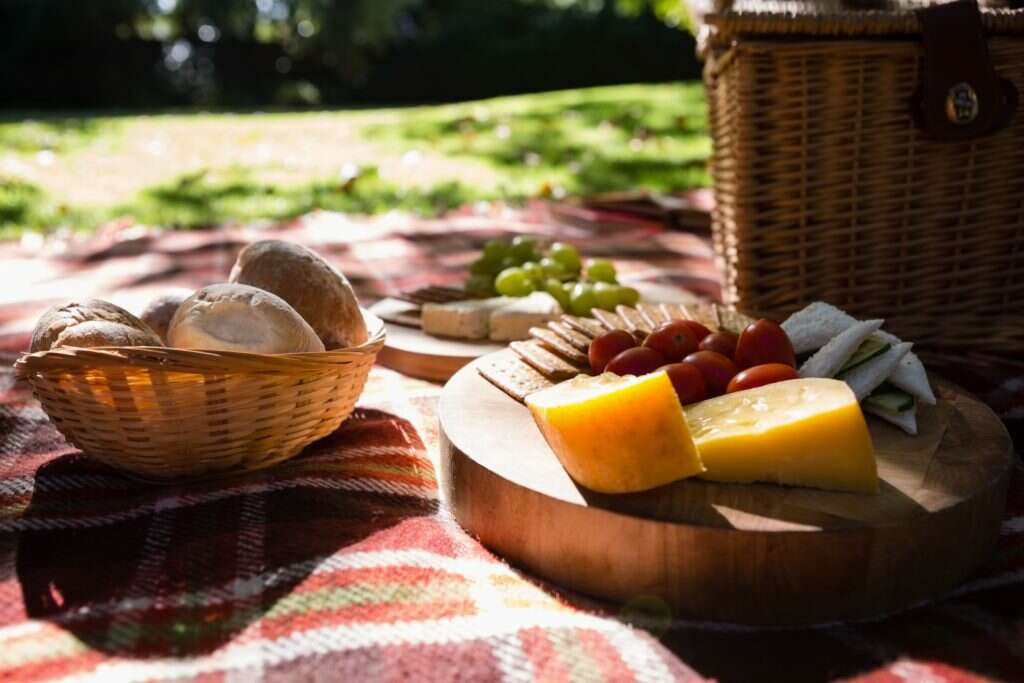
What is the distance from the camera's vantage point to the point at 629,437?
1.23m

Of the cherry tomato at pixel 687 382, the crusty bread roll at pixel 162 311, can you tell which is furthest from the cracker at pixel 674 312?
the crusty bread roll at pixel 162 311

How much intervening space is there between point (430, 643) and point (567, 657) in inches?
6.2

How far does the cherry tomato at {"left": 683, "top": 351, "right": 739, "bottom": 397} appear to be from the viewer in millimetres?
1547

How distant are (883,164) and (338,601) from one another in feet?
4.81

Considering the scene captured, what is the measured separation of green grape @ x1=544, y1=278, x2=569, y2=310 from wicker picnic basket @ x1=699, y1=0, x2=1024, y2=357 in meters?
0.41

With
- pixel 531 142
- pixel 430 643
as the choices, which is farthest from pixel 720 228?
pixel 531 142

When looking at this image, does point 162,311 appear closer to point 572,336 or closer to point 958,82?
point 572,336

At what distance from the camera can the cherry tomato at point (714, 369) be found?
5.08 feet

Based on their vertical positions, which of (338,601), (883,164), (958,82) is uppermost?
(958,82)

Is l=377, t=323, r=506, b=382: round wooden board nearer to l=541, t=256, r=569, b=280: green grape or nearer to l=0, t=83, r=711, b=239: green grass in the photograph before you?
l=541, t=256, r=569, b=280: green grape

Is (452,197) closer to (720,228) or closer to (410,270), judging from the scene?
(410,270)

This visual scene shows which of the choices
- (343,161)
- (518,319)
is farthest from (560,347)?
(343,161)

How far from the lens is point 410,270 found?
3207 millimetres

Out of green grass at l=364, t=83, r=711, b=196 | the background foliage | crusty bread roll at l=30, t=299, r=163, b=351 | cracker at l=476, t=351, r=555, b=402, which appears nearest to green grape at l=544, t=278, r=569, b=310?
cracker at l=476, t=351, r=555, b=402
